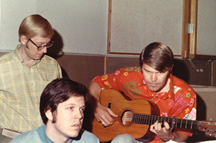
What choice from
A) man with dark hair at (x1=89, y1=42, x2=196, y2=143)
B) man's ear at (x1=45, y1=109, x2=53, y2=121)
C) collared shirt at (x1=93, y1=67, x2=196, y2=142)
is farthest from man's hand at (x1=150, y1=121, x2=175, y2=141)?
man's ear at (x1=45, y1=109, x2=53, y2=121)

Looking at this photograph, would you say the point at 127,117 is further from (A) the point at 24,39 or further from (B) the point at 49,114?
(A) the point at 24,39

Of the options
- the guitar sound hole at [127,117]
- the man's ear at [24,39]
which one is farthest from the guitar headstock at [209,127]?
→ the man's ear at [24,39]

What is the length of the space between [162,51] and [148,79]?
24 cm

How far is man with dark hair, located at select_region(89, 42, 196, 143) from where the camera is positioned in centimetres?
204

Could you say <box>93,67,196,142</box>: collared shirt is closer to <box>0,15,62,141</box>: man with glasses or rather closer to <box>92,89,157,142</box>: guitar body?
<box>92,89,157,142</box>: guitar body

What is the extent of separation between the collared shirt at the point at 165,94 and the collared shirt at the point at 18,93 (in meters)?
0.70

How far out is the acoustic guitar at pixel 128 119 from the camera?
2150mm

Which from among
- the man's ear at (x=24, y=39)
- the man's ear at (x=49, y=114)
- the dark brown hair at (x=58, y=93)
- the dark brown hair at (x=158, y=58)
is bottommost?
the man's ear at (x=49, y=114)

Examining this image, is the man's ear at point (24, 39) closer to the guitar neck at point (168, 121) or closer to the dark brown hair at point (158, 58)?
the dark brown hair at point (158, 58)

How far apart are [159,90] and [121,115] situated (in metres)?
0.39

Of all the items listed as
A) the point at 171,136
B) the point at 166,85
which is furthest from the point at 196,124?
the point at 166,85

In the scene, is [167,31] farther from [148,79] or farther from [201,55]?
[148,79]

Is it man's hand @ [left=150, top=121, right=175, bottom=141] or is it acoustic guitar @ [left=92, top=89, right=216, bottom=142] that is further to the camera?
acoustic guitar @ [left=92, top=89, right=216, bottom=142]

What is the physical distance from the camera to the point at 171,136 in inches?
79.9
